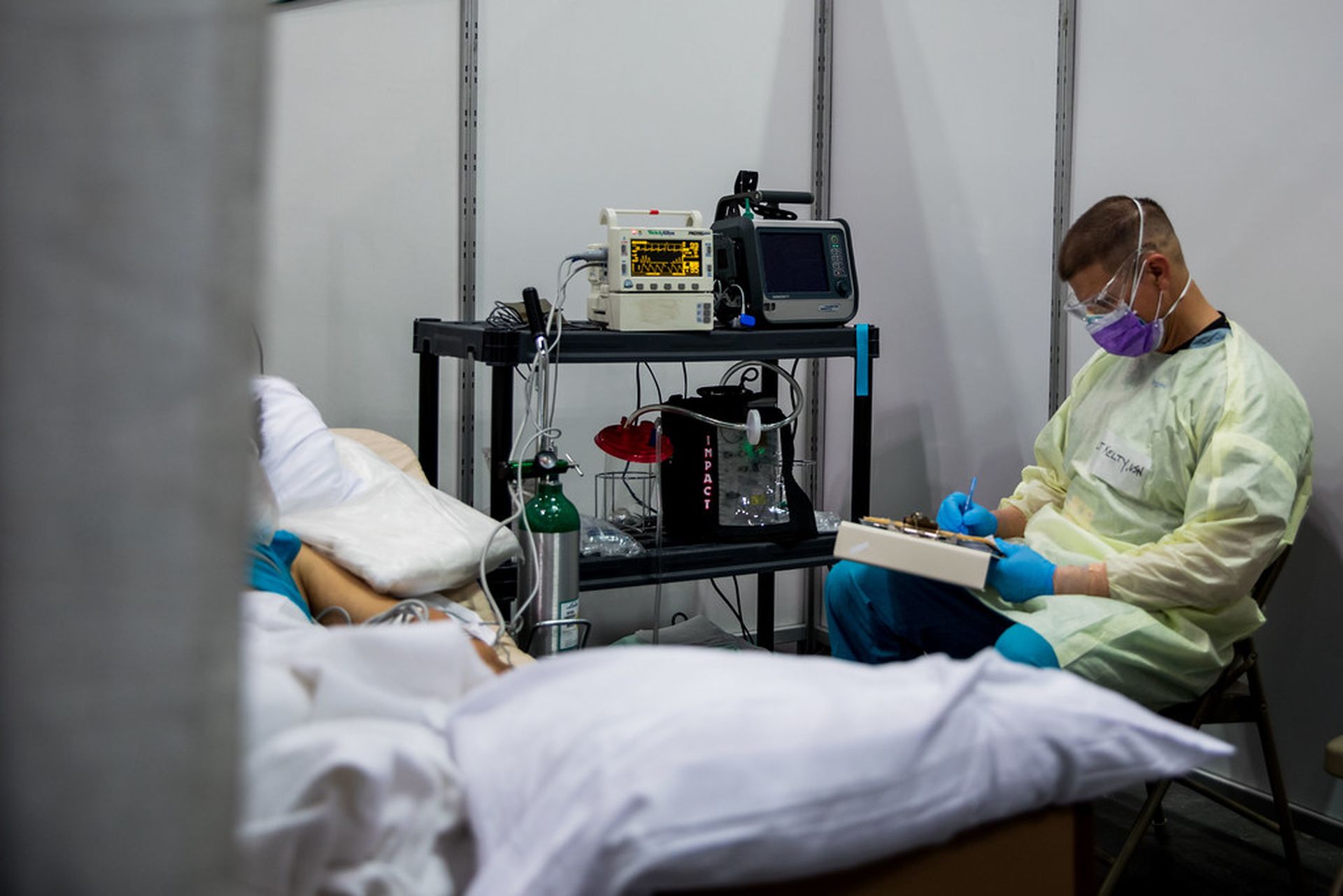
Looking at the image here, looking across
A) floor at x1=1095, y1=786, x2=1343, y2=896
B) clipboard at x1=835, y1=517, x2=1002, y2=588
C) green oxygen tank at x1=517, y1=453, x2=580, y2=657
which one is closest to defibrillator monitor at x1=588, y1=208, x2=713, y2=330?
green oxygen tank at x1=517, y1=453, x2=580, y2=657

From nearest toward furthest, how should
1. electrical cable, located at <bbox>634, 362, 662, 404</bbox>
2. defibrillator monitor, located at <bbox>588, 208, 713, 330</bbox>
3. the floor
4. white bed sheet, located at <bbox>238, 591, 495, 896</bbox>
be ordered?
white bed sheet, located at <bbox>238, 591, 495, 896</bbox> < the floor < defibrillator monitor, located at <bbox>588, 208, 713, 330</bbox> < electrical cable, located at <bbox>634, 362, 662, 404</bbox>

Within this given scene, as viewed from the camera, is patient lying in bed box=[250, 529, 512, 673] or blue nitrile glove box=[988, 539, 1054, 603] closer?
patient lying in bed box=[250, 529, 512, 673]

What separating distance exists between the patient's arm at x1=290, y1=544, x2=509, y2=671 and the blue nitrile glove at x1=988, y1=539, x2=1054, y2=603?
911mm

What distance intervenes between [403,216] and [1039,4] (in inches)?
63.4

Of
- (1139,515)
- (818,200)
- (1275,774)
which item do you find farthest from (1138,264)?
(818,200)

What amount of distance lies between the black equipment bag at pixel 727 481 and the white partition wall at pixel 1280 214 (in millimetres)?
968

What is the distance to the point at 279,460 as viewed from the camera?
2113 millimetres

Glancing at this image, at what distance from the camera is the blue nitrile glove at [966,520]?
229 cm

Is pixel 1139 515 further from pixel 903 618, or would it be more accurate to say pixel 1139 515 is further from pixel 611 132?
pixel 611 132

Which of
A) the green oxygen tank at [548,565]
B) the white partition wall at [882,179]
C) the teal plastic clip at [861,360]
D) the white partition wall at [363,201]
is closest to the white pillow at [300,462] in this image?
the green oxygen tank at [548,565]

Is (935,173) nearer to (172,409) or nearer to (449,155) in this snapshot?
(449,155)

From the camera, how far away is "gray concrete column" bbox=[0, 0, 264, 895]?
18.4 inches

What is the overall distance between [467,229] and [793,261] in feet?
2.86

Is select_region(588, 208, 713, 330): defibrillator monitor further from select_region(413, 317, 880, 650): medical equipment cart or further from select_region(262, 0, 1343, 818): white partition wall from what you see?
select_region(262, 0, 1343, 818): white partition wall
